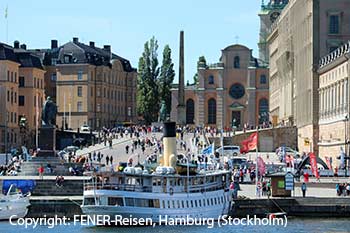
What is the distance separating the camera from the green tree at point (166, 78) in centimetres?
18375

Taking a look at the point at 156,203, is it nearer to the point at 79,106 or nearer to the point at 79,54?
the point at 79,106

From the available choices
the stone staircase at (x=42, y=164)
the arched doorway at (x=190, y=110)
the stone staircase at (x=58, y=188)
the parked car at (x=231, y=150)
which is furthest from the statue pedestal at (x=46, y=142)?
the arched doorway at (x=190, y=110)

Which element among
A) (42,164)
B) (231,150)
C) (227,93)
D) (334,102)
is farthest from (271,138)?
(42,164)

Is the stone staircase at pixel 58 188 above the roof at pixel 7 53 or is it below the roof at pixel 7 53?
below

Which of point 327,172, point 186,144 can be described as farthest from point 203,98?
point 327,172

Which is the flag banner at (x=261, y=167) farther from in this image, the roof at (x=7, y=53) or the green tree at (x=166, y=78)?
the green tree at (x=166, y=78)

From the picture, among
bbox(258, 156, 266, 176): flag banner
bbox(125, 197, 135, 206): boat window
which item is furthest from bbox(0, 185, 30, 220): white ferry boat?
bbox(258, 156, 266, 176): flag banner

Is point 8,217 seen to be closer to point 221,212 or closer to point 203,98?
point 221,212

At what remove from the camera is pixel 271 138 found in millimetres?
138250

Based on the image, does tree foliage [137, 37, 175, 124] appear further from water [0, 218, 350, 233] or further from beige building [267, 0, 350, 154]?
water [0, 218, 350, 233]

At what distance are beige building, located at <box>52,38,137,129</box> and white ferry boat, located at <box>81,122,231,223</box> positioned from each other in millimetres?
101669

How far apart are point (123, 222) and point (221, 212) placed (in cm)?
699

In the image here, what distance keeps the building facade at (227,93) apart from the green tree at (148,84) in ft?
15.5

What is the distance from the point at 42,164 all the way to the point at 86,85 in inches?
3609
